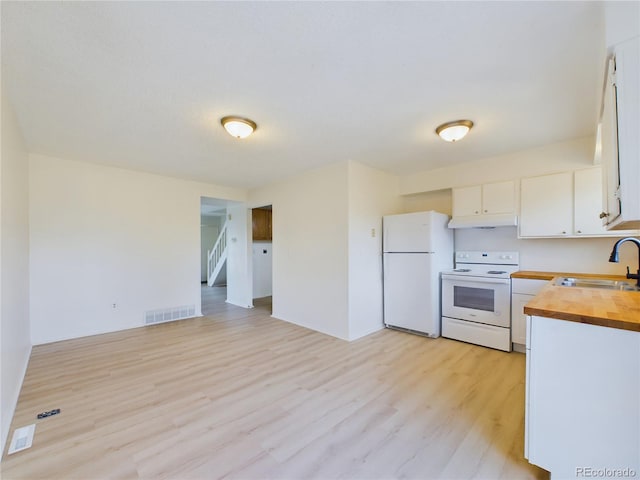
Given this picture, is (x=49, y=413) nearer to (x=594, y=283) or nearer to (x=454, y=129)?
(x=454, y=129)

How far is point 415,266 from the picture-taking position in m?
3.80

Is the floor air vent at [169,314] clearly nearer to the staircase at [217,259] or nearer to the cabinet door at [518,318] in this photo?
the staircase at [217,259]

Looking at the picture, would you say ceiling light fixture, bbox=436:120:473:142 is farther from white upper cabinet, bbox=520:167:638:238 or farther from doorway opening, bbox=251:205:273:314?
doorway opening, bbox=251:205:273:314

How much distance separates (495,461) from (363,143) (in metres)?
2.93

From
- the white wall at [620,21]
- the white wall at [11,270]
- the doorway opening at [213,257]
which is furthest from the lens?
the doorway opening at [213,257]

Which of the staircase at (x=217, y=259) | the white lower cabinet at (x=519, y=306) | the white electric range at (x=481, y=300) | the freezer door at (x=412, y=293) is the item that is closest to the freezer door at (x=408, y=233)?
the freezer door at (x=412, y=293)

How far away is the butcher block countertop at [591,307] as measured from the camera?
129 centimetres

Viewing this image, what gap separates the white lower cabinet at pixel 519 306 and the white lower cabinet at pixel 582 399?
198cm

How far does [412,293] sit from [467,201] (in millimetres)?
1493

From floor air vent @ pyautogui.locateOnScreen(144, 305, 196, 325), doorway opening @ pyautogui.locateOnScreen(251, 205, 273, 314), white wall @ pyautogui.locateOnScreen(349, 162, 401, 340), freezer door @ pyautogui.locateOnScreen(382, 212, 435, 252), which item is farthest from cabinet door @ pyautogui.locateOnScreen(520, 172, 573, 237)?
floor air vent @ pyautogui.locateOnScreen(144, 305, 196, 325)

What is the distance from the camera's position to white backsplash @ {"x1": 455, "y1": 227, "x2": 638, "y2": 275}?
9.74 feet

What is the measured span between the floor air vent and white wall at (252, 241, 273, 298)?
208cm

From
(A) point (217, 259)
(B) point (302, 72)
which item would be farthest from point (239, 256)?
(B) point (302, 72)

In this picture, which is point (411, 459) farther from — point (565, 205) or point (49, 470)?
point (565, 205)
